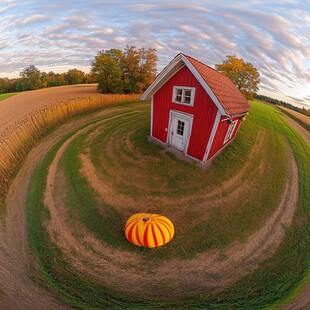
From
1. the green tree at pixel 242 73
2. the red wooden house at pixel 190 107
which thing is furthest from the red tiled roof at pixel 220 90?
the green tree at pixel 242 73

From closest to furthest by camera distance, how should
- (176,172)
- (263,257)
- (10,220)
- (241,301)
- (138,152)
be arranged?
(241,301)
(263,257)
(10,220)
(176,172)
(138,152)

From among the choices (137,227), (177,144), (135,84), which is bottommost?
(137,227)

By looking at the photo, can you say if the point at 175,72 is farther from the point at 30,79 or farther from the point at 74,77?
the point at 74,77

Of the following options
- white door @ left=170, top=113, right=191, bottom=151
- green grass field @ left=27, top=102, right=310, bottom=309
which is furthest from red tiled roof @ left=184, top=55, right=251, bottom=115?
→ green grass field @ left=27, top=102, right=310, bottom=309

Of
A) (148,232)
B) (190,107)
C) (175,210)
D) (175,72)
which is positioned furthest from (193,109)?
(148,232)

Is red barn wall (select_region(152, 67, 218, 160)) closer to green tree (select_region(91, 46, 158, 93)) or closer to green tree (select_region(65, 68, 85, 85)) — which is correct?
green tree (select_region(91, 46, 158, 93))

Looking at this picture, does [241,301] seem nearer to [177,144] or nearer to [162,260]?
[162,260]

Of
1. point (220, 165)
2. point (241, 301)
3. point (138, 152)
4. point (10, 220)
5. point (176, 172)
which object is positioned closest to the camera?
point (241, 301)

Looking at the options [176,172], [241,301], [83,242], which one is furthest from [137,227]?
[176,172]
